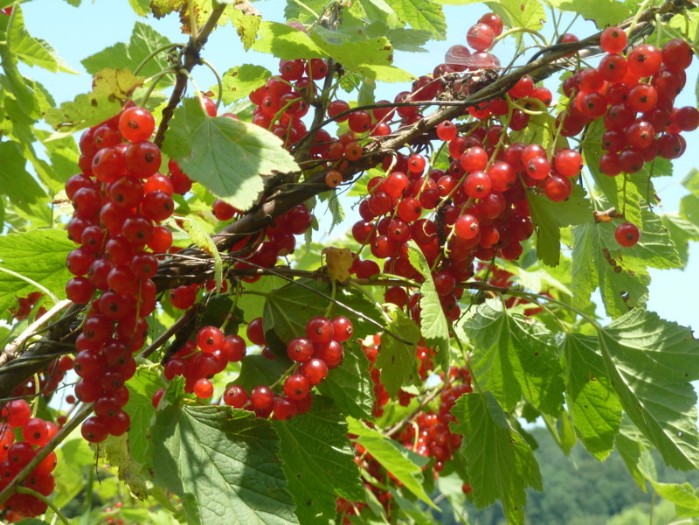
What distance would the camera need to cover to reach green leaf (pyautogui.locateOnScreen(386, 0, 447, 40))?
1688 mm

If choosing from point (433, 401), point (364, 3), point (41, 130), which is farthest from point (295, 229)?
point (433, 401)

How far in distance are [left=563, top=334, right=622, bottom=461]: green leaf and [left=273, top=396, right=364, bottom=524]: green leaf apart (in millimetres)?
495

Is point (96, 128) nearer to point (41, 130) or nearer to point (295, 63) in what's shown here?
point (295, 63)

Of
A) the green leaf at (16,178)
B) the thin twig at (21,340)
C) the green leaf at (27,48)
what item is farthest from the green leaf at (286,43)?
the green leaf at (16,178)

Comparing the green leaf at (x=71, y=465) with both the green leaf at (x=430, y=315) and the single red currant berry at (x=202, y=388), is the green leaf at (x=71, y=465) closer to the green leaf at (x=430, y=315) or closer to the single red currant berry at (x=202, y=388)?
the single red currant berry at (x=202, y=388)

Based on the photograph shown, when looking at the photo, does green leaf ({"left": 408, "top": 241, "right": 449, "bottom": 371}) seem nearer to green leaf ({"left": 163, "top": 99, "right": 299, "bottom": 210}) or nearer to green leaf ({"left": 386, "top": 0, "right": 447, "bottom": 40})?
green leaf ({"left": 163, "top": 99, "right": 299, "bottom": 210})

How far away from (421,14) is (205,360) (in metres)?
1.09

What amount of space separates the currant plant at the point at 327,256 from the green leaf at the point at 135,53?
189 mm

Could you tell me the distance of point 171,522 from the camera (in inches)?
82.1

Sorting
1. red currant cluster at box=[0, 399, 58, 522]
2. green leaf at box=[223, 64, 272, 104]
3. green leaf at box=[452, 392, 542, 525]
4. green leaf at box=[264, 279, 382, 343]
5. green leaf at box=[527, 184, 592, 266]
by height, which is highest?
green leaf at box=[223, 64, 272, 104]

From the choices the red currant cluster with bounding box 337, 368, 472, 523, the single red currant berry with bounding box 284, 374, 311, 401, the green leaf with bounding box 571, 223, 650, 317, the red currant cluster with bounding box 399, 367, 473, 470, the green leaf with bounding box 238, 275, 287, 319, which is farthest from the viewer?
the red currant cluster with bounding box 399, 367, 473, 470

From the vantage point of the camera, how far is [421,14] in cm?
170

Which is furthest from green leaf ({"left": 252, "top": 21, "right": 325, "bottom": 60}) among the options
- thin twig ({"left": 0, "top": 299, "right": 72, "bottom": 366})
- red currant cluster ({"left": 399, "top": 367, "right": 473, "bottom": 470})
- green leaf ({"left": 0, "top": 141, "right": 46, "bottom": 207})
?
red currant cluster ({"left": 399, "top": 367, "right": 473, "bottom": 470})

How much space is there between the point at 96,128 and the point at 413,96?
59cm
